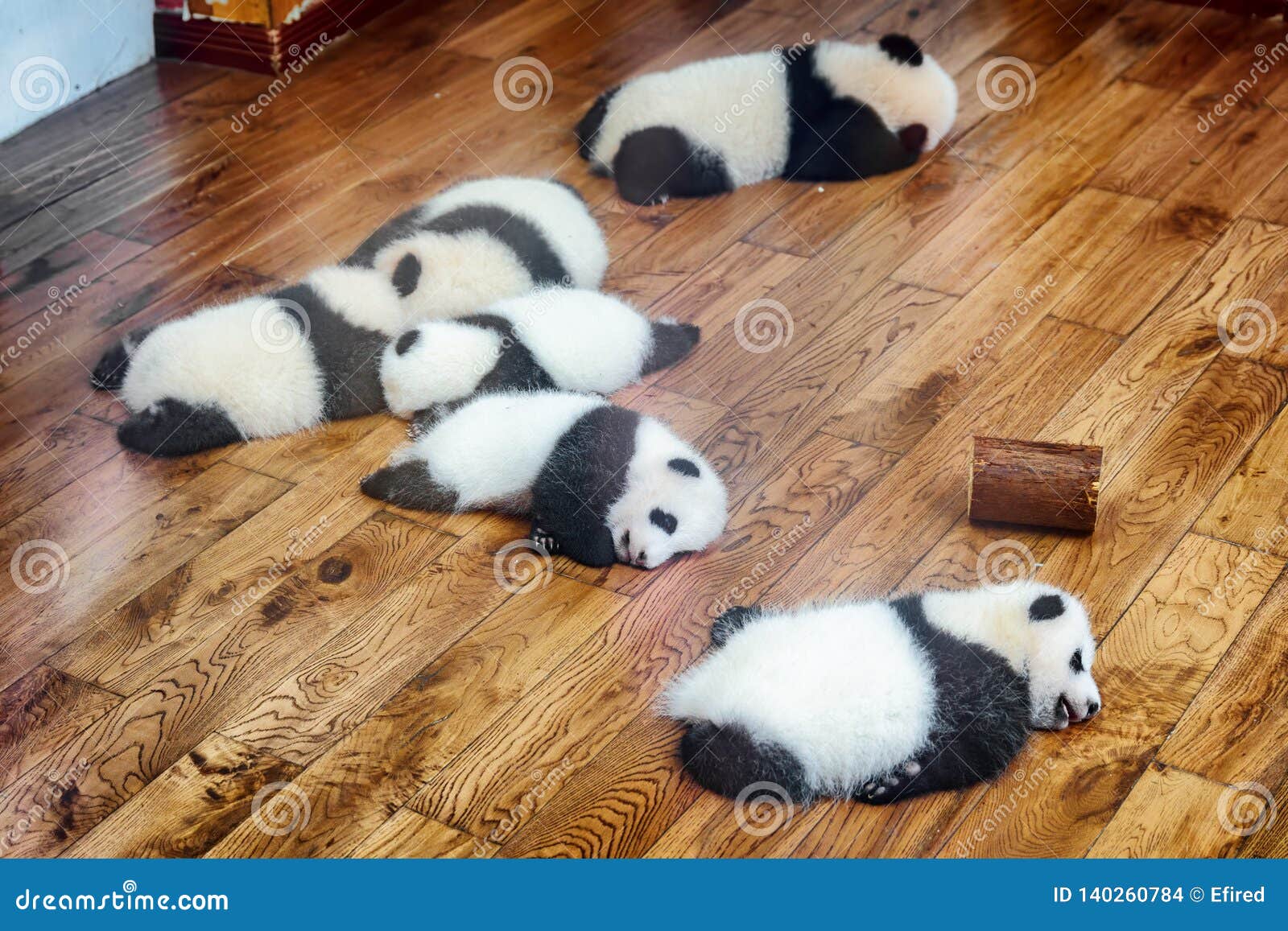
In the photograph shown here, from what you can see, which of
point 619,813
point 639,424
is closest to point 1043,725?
point 619,813

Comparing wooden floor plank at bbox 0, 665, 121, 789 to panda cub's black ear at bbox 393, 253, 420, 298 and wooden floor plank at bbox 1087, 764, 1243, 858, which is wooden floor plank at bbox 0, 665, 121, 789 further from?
wooden floor plank at bbox 1087, 764, 1243, 858

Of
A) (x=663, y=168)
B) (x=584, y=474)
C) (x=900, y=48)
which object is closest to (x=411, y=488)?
(x=584, y=474)

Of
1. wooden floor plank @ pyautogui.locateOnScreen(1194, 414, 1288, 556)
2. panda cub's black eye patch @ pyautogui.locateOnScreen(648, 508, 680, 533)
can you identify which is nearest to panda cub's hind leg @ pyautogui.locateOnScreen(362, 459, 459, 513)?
panda cub's black eye patch @ pyautogui.locateOnScreen(648, 508, 680, 533)

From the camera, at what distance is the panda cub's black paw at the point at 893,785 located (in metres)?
1.94

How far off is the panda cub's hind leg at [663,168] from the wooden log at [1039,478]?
1.48 m

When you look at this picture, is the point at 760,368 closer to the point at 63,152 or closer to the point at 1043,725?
the point at 1043,725

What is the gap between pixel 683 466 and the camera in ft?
7.87

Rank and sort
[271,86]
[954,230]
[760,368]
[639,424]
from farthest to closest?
[271,86] → [954,230] → [760,368] → [639,424]

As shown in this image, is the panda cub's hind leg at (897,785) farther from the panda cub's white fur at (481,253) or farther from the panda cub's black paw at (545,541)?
the panda cub's white fur at (481,253)

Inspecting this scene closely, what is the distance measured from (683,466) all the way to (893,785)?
2.33 feet

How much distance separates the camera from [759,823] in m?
1.93

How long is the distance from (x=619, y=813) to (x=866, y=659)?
0.43 metres

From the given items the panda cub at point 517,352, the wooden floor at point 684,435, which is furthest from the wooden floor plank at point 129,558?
the panda cub at point 517,352

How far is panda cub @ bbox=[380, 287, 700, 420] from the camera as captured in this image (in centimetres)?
275
